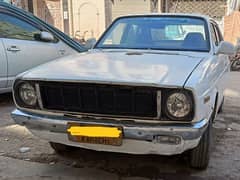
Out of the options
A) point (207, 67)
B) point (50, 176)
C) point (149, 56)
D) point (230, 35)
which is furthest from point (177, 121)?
point (230, 35)

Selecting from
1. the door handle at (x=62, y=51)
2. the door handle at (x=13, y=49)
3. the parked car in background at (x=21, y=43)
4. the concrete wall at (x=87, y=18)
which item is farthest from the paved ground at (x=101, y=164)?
the concrete wall at (x=87, y=18)

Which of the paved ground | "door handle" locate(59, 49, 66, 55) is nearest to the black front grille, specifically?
the paved ground

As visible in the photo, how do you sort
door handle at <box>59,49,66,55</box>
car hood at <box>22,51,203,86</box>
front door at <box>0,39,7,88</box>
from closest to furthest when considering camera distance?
1. car hood at <box>22,51,203,86</box>
2. front door at <box>0,39,7,88</box>
3. door handle at <box>59,49,66,55</box>

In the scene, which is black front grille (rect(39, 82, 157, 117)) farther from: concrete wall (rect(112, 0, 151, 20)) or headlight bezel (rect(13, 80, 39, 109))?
concrete wall (rect(112, 0, 151, 20))

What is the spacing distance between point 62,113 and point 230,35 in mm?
12704

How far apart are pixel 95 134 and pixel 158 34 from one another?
1.95 metres

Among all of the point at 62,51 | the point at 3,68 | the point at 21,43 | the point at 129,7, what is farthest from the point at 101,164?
the point at 129,7

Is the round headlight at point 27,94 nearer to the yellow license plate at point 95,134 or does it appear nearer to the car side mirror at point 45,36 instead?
the yellow license plate at point 95,134

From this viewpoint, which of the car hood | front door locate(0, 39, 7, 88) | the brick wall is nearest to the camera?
the car hood

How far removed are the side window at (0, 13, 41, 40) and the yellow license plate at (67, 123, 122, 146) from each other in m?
3.47

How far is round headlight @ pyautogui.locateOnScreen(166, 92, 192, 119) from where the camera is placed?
9.82 ft

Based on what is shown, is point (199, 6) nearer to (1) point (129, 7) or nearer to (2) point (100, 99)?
(1) point (129, 7)

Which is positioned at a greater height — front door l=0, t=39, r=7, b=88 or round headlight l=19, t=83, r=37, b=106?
round headlight l=19, t=83, r=37, b=106

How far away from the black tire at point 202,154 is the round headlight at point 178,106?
604 millimetres
